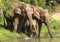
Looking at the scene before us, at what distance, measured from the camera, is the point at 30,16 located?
36.2 m

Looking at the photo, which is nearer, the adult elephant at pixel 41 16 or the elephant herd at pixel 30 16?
the elephant herd at pixel 30 16

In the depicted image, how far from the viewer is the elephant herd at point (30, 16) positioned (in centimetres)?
3616

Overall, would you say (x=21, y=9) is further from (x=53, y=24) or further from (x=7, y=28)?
(x=53, y=24)

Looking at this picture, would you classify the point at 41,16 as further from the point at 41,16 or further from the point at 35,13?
the point at 35,13

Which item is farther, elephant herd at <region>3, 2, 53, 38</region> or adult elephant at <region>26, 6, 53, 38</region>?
adult elephant at <region>26, 6, 53, 38</region>

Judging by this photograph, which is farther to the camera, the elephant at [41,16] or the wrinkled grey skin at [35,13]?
the elephant at [41,16]

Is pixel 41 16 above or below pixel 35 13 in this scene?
below

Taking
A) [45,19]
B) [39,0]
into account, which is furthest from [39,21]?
[39,0]

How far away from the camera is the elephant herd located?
3616 cm

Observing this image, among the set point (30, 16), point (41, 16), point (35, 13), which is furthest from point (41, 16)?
point (30, 16)

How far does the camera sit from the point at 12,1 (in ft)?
118

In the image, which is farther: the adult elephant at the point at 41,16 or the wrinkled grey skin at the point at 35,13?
the adult elephant at the point at 41,16

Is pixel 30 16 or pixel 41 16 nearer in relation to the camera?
pixel 30 16

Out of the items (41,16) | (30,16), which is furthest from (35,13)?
(30,16)
